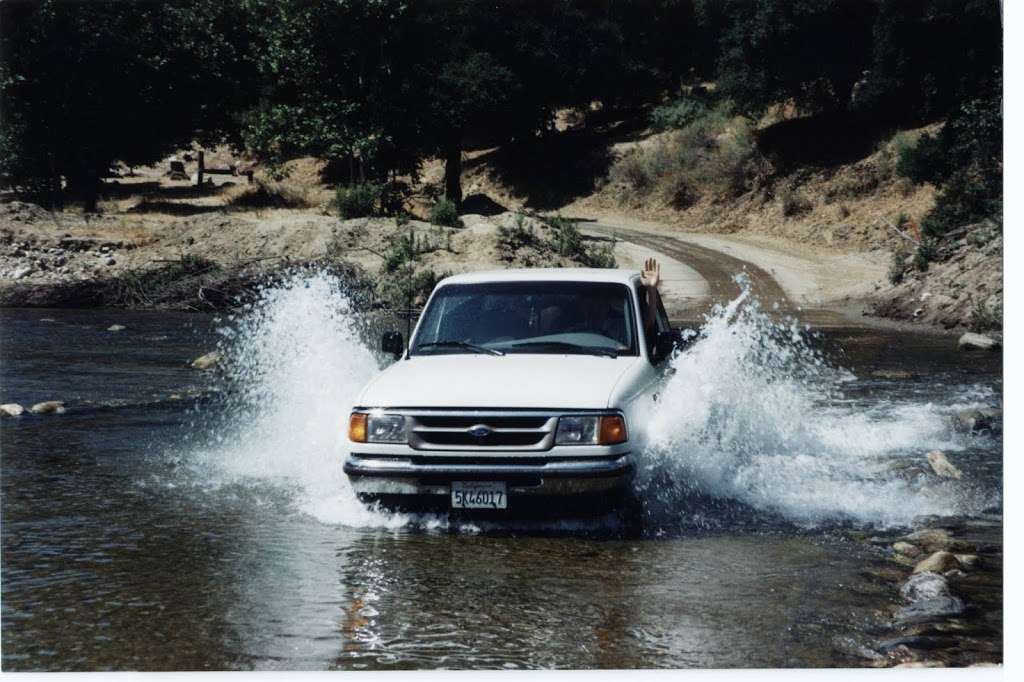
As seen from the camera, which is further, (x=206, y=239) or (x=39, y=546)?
(x=206, y=239)

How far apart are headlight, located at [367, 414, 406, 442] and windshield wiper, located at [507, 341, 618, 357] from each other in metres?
1.26

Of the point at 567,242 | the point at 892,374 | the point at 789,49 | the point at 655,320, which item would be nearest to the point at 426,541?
the point at 655,320

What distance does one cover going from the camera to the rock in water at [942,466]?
32.6 ft

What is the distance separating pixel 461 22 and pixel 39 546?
1302 inches

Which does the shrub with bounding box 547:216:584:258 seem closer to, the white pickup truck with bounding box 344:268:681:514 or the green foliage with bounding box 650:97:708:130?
the green foliage with bounding box 650:97:708:130

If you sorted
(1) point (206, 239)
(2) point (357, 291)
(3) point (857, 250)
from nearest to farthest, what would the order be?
(2) point (357, 291) < (1) point (206, 239) < (3) point (857, 250)

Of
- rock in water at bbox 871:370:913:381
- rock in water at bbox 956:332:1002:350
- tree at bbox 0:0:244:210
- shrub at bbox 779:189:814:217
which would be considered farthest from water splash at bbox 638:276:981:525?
shrub at bbox 779:189:814:217

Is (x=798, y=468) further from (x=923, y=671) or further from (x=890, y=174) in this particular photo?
(x=890, y=174)

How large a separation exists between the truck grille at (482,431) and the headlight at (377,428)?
0.08 metres

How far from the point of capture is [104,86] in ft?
104

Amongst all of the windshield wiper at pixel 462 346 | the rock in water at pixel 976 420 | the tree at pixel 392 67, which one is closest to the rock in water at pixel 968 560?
the windshield wiper at pixel 462 346

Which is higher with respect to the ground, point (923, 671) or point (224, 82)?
point (224, 82)

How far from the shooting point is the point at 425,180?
46844mm

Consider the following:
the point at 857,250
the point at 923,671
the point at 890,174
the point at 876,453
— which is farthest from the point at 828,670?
the point at 890,174
